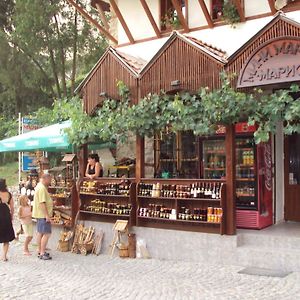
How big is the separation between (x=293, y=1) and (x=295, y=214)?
14.7ft

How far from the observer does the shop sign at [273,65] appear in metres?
8.06

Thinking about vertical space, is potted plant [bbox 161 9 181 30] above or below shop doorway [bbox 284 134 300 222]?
above

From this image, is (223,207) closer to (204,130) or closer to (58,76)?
(204,130)

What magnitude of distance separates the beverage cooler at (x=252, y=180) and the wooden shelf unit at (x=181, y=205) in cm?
102

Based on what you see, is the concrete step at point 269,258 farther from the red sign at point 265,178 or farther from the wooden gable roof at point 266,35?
the wooden gable roof at point 266,35

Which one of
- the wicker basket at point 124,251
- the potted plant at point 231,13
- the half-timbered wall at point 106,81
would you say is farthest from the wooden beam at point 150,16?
the wicker basket at point 124,251

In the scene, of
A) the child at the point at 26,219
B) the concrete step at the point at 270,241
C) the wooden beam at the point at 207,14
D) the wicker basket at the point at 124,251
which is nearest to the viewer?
the concrete step at the point at 270,241

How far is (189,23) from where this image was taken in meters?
11.5

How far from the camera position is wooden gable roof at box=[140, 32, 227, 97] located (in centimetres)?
928

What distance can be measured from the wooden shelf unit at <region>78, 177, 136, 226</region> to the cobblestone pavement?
3.43 ft

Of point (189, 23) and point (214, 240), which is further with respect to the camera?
point (189, 23)

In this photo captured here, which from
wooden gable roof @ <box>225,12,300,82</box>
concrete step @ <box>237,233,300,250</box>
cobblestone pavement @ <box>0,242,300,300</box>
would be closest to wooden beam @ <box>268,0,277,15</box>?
wooden gable roof @ <box>225,12,300,82</box>

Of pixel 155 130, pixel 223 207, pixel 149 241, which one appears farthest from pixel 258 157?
pixel 149 241

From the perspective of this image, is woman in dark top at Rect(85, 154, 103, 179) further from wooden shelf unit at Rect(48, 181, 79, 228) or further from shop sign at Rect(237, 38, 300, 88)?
shop sign at Rect(237, 38, 300, 88)
